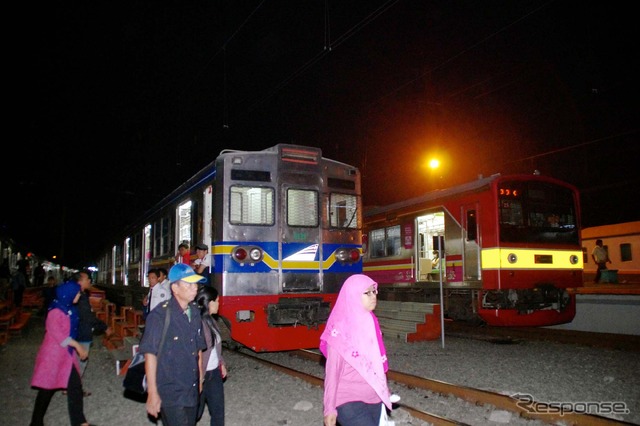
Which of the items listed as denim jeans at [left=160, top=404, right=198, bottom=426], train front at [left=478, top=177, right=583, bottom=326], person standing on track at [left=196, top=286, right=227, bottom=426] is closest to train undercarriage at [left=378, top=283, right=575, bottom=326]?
train front at [left=478, top=177, right=583, bottom=326]

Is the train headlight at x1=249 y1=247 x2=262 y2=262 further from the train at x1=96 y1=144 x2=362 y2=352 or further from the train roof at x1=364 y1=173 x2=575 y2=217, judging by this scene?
the train roof at x1=364 y1=173 x2=575 y2=217

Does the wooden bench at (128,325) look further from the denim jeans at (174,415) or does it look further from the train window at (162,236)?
the denim jeans at (174,415)

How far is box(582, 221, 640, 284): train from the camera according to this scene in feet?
76.7

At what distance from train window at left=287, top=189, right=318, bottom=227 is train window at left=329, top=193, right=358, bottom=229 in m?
0.34

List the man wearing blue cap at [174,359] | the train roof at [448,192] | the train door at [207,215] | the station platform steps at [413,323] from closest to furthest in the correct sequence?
the man wearing blue cap at [174,359] → the train door at [207,215] → the station platform steps at [413,323] → the train roof at [448,192]

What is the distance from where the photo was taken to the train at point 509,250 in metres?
11.5

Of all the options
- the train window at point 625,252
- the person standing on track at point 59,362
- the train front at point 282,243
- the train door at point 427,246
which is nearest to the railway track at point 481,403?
the train front at point 282,243

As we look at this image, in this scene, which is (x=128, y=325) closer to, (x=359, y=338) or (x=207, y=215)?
(x=207, y=215)

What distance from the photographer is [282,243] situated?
918 cm

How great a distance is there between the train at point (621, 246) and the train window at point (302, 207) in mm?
18164

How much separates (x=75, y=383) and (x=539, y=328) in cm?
1176

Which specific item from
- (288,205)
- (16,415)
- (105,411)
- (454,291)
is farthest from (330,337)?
(454,291)

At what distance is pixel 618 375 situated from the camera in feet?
25.4

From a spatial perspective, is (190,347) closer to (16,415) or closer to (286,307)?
(16,415)
